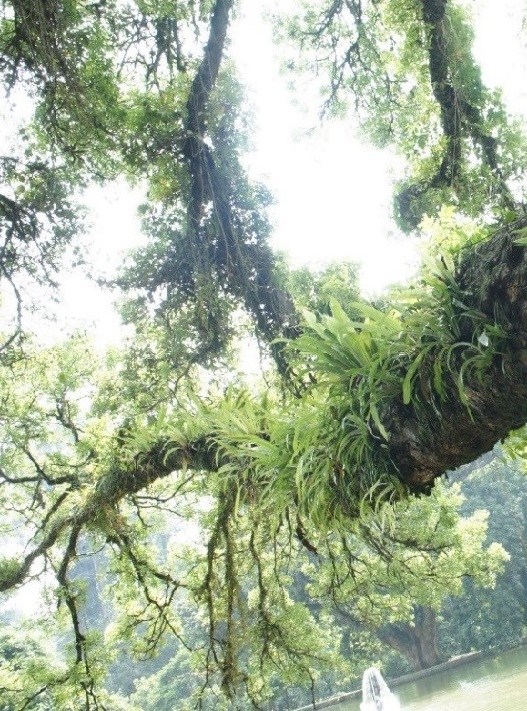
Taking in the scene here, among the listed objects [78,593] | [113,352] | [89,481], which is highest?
[113,352]

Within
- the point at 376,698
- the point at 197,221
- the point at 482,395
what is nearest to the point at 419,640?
the point at 376,698

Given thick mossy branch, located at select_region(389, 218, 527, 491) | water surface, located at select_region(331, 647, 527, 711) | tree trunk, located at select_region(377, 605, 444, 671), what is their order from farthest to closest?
1. tree trunk, located at select_region(377, 605, 444, 671)
2. water surface, located at select_region(331, 647, 527, 711)
3. thick mossy branch, located at select_region(389, 218, 527, 491)

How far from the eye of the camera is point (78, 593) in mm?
4652

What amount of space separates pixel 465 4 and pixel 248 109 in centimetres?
174

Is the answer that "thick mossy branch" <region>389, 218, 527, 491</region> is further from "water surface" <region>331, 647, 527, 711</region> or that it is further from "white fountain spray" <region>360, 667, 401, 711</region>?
"white fountain spray" <region>360, 667, 401, 711</region>

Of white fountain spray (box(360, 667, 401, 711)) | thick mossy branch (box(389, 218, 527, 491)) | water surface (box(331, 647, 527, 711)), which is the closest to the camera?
thick mossy branch (box(389, 218, 527, 491))

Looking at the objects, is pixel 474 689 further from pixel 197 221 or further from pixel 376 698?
pixel 197 221

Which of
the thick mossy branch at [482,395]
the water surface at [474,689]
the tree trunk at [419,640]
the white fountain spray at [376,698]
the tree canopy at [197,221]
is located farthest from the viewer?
the tree trunk at [419,640]

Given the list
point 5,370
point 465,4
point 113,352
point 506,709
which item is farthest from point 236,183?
point 506,709

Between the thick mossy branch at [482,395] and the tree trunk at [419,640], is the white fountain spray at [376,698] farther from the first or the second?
the thick mossy branch at [482,395]

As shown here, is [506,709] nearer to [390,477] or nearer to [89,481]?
[89,481]

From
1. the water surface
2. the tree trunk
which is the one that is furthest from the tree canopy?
the tree trunk

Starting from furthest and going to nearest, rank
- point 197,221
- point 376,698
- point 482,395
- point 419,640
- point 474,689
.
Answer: point 419,640, point 474,689, point 376,698, point 197,221, point 482,395

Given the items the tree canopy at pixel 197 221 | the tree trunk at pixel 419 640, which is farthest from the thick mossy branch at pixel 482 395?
the tree trunk at pixel 419 640
